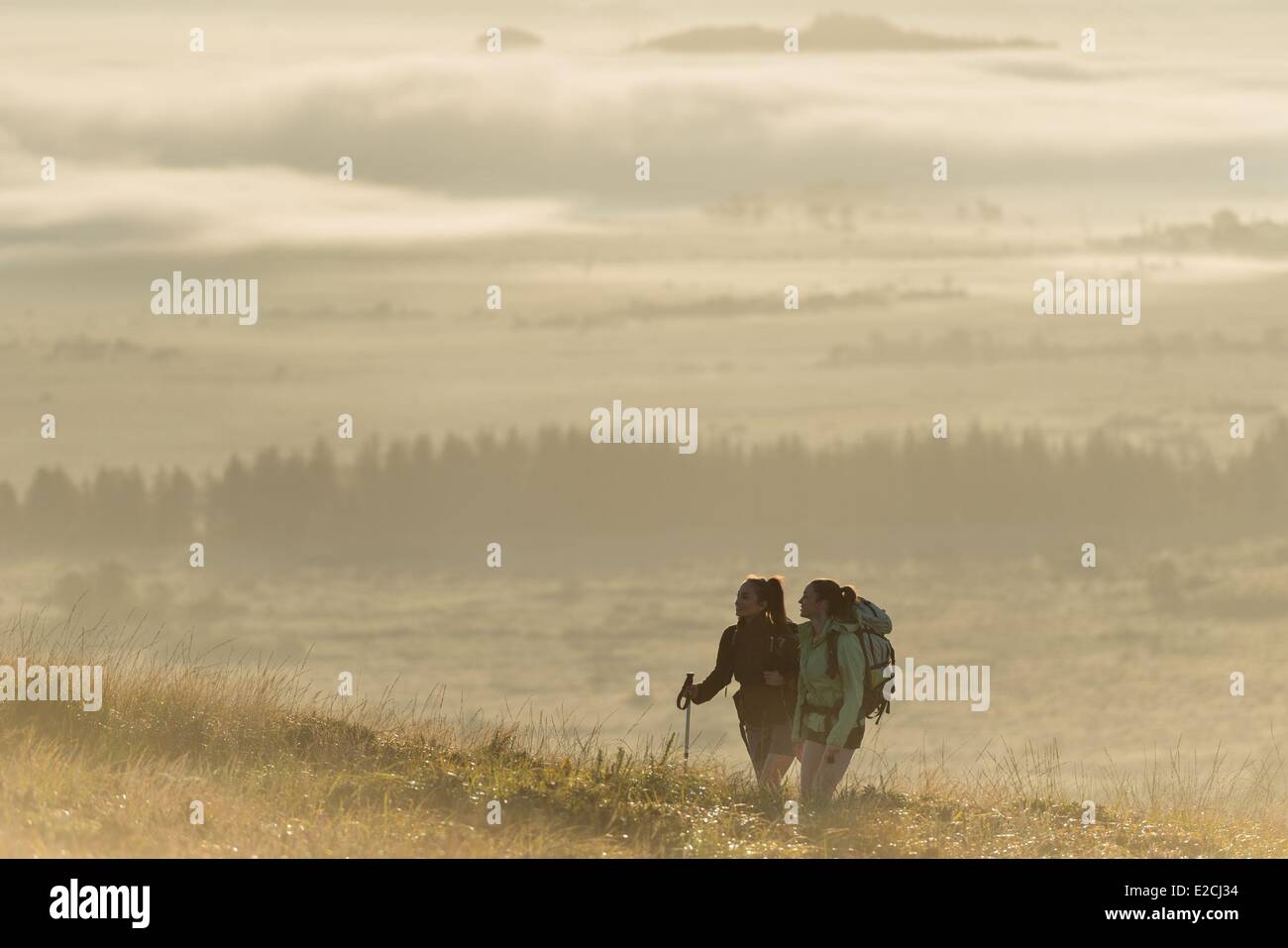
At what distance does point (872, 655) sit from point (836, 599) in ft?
2.10

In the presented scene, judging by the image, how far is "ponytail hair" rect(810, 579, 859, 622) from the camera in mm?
14766

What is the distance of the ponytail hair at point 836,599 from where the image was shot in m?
14.8

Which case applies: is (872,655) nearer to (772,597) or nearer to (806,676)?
(806,676)

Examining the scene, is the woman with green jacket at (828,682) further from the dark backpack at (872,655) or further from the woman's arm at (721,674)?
the woman's arm at (721,674)

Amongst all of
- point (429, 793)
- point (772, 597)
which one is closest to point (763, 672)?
point (772, 597)

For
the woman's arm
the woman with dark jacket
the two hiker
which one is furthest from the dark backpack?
the woman's arm

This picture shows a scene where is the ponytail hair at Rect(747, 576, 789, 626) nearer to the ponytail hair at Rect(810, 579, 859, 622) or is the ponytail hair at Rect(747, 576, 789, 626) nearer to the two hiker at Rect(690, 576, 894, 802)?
the two hiker at Rect(690, 576, 894, 802)

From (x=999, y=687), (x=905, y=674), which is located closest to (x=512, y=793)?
(x=905, y=674)

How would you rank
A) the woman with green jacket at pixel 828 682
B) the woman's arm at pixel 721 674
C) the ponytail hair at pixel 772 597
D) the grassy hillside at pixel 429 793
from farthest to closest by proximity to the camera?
the woman's arm at pixel 721 674
the ponytail hair at pixel 772 597
the woman with green jacket at pixel 828 682
the grassy hillside at pixel 429 793

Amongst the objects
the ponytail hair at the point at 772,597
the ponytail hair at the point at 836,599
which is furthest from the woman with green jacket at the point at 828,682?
the ponytail hair at the point at 772,597

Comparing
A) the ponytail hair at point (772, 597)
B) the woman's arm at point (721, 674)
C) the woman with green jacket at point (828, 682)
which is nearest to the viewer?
the woman with green jacket at point (828, 682)

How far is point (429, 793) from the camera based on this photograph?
15.5 metres

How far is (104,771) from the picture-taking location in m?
15.2

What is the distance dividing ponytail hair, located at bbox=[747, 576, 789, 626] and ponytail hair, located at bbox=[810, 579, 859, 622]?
0.69 metres
